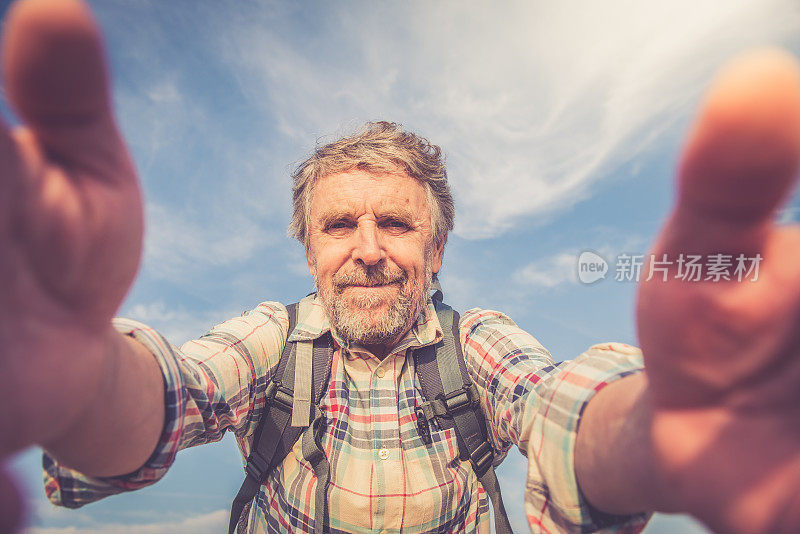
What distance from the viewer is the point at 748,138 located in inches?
26.0

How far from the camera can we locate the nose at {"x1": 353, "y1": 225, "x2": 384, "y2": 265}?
2.91 metres

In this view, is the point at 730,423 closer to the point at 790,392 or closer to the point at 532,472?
the point at 790,392

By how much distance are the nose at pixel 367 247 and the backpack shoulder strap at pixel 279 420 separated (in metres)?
0.76

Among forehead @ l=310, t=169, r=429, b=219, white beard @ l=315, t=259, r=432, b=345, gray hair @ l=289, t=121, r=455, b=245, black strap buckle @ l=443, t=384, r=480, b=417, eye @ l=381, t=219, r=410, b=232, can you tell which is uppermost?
gray hair @ l=289, t=121, r=455, b=245

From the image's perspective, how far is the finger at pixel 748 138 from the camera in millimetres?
656

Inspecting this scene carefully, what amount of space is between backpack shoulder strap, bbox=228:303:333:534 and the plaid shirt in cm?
7

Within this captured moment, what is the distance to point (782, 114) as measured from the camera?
2.16 feet

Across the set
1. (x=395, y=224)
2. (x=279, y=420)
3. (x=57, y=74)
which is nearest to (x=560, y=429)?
(x=279, y=420)

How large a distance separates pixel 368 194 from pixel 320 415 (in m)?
1.81

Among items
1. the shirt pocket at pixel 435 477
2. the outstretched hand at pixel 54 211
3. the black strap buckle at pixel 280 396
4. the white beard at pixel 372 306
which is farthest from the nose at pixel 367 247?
the outstretched hand at pixel 54 211

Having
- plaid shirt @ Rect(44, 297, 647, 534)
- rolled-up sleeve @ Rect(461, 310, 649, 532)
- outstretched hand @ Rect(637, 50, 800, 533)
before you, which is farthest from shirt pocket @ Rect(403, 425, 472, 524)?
outstretched hand @ Rect(637, 50, 800, 533)

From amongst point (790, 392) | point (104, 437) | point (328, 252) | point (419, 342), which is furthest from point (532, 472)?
point (328, 252)

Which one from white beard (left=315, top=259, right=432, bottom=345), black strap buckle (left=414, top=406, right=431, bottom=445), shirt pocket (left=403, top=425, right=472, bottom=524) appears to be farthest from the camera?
white beard (left=315, top=259, right=432, bottom=345)

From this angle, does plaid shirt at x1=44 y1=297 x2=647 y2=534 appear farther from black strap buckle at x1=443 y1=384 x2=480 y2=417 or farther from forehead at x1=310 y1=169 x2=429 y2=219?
forehead at x1=310 y1=169 x2=429 y2=219
